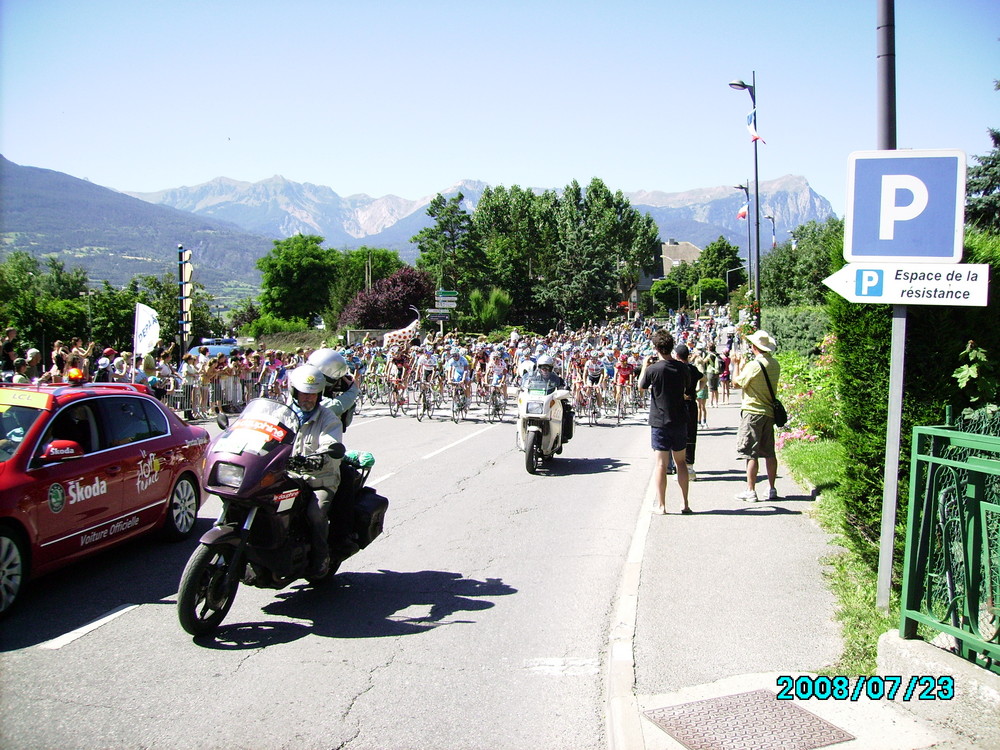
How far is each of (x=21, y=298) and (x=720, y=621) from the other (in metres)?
60.1

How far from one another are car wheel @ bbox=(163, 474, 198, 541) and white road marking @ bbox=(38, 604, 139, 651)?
1.62 metres

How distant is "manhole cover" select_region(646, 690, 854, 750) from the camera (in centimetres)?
366

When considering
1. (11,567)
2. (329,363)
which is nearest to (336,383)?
(329,363)

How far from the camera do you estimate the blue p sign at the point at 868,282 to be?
4688 mm

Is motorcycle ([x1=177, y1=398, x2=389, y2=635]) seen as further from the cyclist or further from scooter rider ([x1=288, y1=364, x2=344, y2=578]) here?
the cyclist

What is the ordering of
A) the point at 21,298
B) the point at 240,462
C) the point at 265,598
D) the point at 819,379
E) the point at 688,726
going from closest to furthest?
the point at 688,726, the point at 240,462, the point at 265,598, the point at 819,379, the point at 21,298

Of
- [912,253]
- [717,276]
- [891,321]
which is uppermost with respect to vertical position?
[717,276]

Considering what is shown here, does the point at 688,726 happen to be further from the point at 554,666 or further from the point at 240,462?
the point at 240,462

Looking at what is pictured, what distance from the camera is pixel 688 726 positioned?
386 centimetres

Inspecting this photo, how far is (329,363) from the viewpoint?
5.91 m

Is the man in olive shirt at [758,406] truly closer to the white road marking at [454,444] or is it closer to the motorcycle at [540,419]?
the motorcycle at [540,419]

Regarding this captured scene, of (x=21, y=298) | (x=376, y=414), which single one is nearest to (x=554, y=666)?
(x=376, y=414)

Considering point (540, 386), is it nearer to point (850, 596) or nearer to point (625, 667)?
point (850, 596)
